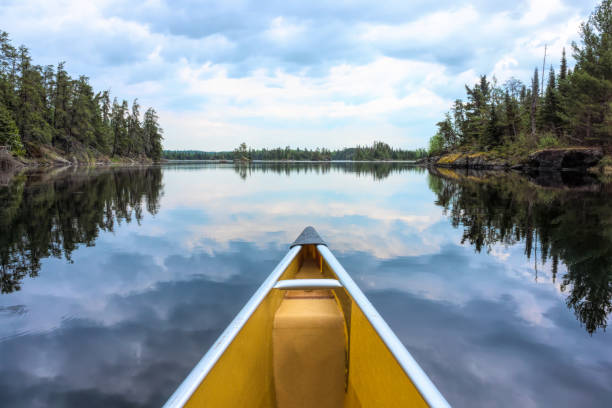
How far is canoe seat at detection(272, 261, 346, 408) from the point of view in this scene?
2.38 meters

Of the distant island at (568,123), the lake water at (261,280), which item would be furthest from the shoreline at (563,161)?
the lake water at (261,280)

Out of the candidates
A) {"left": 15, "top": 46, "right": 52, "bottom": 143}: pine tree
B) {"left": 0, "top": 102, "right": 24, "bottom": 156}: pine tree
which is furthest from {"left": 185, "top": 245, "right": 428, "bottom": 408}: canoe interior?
{"left": 15, "top": 46, "right": 52, "bottom": 143}: pine tree

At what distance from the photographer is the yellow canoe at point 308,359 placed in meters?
1.47

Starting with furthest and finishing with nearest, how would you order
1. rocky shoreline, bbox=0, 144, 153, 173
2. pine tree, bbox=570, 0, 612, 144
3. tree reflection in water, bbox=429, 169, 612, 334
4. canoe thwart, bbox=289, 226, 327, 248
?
rocky shoreline, bbox=0, 144, 153, 173, pine tree, bbox=570, 0, 612, 144, tree reflection in water, bbox=429, 169, 612, 334, canoe thwart, bbox=289, 226, 327, 248

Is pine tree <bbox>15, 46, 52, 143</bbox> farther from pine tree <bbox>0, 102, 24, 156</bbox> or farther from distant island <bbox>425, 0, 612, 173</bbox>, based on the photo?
distant island <bbox>425, 0, 612, 173</bbox>

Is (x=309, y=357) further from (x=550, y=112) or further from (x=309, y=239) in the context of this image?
(x=550, y=112)

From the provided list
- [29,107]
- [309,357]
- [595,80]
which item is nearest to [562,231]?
Answer: [309,357]

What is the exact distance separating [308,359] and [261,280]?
2.96 meters

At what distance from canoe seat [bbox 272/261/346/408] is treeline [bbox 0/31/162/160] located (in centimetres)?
4770

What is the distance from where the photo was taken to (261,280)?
17.7ft

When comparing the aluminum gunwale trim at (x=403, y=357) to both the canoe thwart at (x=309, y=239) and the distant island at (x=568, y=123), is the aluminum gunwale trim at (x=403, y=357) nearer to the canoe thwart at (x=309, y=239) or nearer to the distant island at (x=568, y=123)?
the canoe thwart at (x=309, y=239)

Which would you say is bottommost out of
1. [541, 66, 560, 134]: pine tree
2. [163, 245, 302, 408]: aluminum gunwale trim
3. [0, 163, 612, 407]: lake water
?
[0, 163, 612, 407]: lake water

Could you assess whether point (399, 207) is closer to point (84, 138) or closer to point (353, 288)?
point (353, 288)

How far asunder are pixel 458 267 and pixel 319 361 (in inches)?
180
